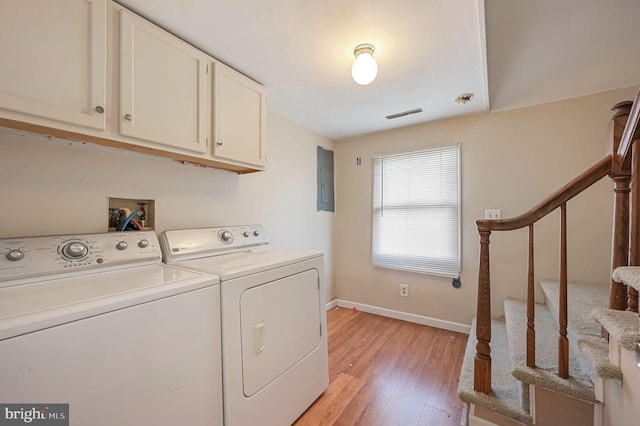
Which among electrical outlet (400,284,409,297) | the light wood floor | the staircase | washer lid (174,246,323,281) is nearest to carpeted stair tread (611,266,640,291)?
the staircase

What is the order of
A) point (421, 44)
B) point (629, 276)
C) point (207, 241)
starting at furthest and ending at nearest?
point (207, 241) < point (421, 44) < point (629, 276)

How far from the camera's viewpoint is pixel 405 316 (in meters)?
2.82

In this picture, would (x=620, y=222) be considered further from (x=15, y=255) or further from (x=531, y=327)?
(x=15, y=255)

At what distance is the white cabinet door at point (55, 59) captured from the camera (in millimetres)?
909

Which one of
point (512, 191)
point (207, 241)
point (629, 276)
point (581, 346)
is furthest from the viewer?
point (512, 191)

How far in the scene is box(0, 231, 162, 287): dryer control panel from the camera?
991mm

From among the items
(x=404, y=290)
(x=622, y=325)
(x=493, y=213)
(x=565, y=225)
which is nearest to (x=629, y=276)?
(x=622, y=325)

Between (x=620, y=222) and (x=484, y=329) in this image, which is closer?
(x=620, y=222)

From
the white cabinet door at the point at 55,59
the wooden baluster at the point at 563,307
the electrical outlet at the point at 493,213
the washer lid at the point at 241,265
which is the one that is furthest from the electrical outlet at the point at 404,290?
the white cabinet door at the point at 55,59

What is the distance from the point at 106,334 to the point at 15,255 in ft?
1.98

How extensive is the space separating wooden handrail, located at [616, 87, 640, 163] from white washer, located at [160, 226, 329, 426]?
1519 millimetres

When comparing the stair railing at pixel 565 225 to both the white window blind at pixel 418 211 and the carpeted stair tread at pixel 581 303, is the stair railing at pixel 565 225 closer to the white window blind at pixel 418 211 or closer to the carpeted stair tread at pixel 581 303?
the carpeted stair tread at pixel 581 303
